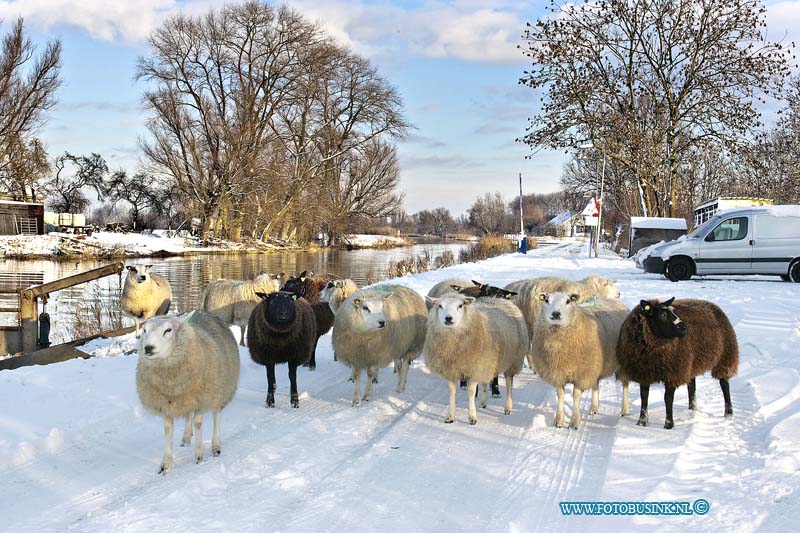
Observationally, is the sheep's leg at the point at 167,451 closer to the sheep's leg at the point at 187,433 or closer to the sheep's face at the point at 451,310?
the sheep's leg at the point at 187,433

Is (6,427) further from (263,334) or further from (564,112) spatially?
(564,112)

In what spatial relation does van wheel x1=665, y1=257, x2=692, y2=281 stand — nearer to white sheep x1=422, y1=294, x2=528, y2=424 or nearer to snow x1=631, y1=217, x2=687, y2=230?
snow x1=631, y1=217, x2=687, y2=230

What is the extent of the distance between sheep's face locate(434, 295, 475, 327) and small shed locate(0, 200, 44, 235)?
44617 mm

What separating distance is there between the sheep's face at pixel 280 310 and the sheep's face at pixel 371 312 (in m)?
0.83

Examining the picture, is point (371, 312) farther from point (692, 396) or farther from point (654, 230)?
point (654, 230)

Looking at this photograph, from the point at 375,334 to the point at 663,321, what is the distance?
10.2 feet

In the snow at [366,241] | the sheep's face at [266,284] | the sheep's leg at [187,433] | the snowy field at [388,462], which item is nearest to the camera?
the snowy field at [388,462]

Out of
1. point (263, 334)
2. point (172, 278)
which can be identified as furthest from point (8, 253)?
point (263, 334)

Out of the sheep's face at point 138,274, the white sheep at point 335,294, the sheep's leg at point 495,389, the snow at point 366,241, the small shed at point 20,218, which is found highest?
the small shed at point 20,218

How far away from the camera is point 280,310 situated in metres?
6.88

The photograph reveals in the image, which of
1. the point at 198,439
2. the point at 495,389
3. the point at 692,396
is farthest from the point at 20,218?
the point at 692,396

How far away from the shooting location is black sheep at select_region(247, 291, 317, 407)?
22.5 feet

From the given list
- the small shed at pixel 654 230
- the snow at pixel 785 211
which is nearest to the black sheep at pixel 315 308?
the snow at pixel 785 211

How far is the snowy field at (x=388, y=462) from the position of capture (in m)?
3.99
